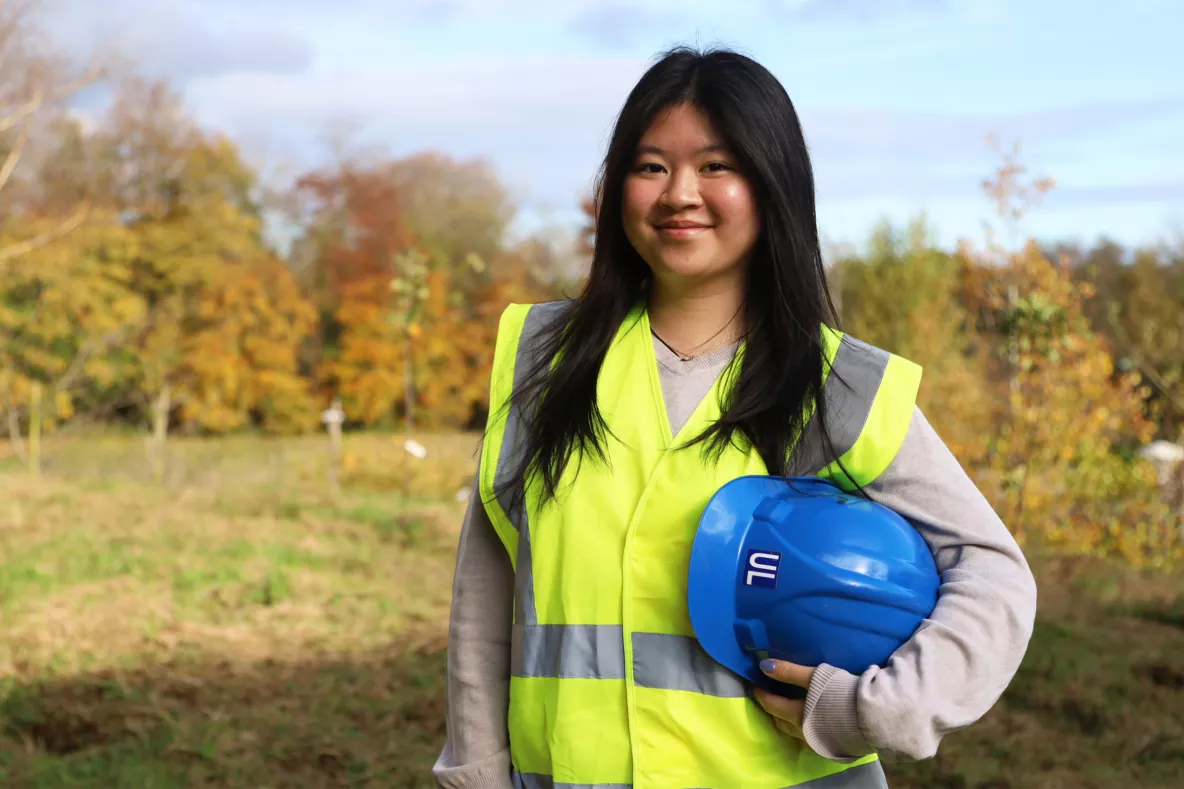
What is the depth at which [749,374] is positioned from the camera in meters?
1.64

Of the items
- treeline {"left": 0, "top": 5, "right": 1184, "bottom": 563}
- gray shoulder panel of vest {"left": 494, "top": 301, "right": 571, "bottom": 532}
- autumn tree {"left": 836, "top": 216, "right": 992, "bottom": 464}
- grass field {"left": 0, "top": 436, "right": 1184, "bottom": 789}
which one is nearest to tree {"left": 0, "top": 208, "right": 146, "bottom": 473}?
treeline {"left": 0, "top": 5, "right": 1184, "bottom": 563}

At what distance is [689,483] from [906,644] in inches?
13.4

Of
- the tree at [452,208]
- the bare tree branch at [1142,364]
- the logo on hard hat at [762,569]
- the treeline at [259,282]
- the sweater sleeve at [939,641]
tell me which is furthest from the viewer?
the tree at [452,208]

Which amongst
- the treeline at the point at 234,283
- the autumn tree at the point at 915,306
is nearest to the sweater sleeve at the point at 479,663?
the autumn tree at the point at 915,306

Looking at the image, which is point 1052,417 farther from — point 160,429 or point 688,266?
point 160,429

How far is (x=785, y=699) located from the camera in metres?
1.52

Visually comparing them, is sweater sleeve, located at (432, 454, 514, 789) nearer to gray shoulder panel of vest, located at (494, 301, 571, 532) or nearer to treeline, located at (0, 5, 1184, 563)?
gray shoulder panel of vest, located at (494, 301, 571, 532)

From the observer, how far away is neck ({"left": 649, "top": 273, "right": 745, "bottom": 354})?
1717 millimetres

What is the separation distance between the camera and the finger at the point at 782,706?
1.49 metres

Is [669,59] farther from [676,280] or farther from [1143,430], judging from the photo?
[1143,430]

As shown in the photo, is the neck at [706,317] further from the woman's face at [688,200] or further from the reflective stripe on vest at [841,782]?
the reflective stripe on vest at [841,782]

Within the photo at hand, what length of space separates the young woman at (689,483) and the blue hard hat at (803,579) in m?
0.03

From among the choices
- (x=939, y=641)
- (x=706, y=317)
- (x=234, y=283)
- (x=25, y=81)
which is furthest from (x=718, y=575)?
(x=234, y=283)

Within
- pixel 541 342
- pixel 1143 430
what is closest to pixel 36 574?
Answer: pixel 541 342
